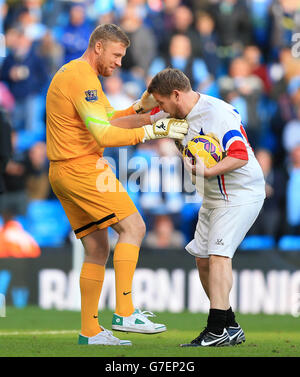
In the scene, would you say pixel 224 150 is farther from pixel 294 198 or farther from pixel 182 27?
pixel 182 27

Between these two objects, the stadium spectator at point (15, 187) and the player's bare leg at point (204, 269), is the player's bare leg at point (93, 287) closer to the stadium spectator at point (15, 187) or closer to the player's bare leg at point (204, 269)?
the player's bare leg at point (204, 269)

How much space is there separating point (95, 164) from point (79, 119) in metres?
0.40

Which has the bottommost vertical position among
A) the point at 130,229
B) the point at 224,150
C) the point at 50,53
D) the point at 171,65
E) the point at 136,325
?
the point at 136,325

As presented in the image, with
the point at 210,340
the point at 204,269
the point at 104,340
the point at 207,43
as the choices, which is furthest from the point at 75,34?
→ the point at 210,340

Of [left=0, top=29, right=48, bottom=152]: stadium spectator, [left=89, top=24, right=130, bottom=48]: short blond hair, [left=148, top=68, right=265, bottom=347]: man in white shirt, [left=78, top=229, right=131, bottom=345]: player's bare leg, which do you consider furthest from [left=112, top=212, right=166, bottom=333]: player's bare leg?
[left=0, top=29, right=48, bottom=152]: stadium spectator

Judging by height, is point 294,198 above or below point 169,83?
below

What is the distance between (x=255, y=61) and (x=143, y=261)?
17.4 feet

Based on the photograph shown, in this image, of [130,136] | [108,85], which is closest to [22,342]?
[130,136]

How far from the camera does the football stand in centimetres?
702

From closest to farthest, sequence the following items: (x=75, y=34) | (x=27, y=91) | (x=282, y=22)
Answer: (x=27, y=91)
(x=75, y=34)
(x=282, y=22)

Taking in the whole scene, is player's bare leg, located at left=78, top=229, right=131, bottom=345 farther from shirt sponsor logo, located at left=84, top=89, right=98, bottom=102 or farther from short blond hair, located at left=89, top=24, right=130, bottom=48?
short blond hair, located at left=89, top=24, right=130, bottom=48

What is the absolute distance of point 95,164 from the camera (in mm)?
7250

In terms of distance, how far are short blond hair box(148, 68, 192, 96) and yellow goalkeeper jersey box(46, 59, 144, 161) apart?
0.37 m

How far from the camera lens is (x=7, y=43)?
15.2 meters
